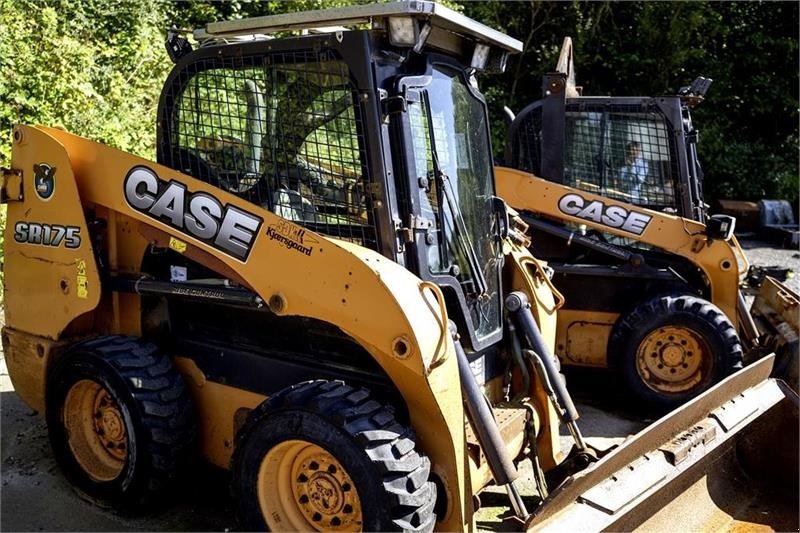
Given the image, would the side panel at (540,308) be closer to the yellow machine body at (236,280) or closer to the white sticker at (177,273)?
the yellow machine body at (236,280)

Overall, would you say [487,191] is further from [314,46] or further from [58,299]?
[58,299]

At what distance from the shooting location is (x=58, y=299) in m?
4.07

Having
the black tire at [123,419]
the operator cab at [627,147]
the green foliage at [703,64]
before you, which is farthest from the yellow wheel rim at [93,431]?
the green foliage at [703,64]

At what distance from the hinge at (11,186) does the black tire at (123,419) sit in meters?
0.96

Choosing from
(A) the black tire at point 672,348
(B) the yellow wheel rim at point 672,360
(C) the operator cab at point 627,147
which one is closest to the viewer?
(A) the black tire at point 672,348

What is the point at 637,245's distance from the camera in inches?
246

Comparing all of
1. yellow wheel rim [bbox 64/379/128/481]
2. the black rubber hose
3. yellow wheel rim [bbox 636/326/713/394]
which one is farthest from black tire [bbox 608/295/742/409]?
yellow wheel rim [bbox 64/379/128/481]

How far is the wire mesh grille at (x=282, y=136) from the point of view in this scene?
3.33 m

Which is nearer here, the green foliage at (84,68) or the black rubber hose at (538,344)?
the black rubber hose at (538,344)

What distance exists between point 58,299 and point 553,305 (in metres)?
2.60

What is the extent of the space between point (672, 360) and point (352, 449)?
12.0 ft

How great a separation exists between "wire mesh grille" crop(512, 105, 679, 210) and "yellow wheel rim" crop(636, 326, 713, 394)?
1137 mm

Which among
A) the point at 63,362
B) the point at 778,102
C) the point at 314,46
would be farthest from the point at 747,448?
the point at 778,102

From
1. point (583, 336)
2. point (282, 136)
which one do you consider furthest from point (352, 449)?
point (583, 336)
